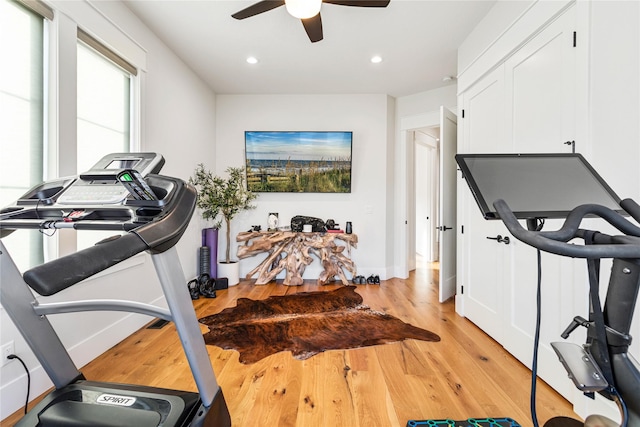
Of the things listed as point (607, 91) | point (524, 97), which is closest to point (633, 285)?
point (607, 91)

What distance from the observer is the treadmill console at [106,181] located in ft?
3.51

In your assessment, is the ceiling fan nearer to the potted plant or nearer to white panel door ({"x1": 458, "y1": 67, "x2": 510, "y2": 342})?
white panel door ({"x1": 458, "y1": 67, "x2": 510, "y2": 342})

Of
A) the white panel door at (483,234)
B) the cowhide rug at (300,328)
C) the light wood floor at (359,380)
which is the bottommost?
the light wood floor at (359,380)

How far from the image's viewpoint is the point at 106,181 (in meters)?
1.14

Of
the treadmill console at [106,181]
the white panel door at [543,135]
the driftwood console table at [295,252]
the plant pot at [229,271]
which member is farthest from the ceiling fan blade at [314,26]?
the plant pot at [229,271]

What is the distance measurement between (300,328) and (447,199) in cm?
215

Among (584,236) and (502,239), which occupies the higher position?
(584,236)

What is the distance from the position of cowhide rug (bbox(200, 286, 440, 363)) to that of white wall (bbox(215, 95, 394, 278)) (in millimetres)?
1183

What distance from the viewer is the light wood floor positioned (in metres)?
1.51

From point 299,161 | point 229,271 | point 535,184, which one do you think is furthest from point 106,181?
point 299,161

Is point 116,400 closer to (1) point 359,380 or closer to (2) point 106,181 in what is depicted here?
(2) point 106,181

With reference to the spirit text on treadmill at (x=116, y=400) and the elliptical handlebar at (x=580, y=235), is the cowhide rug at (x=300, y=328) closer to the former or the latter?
the spirit text on treadmill at (x=116, y=400)

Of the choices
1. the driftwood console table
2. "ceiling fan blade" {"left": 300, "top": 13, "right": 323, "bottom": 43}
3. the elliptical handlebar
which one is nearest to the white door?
the driftwood console table

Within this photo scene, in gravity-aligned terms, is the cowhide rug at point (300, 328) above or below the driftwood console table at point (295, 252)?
below
